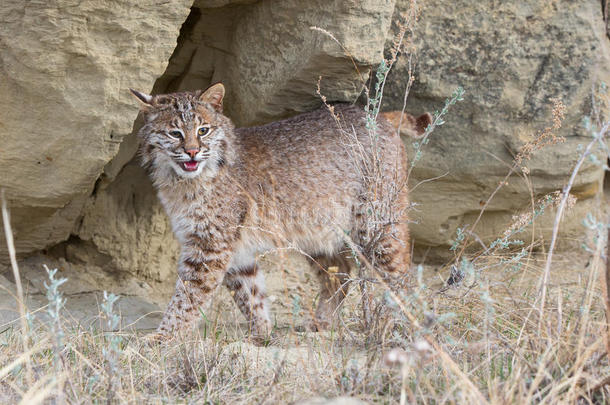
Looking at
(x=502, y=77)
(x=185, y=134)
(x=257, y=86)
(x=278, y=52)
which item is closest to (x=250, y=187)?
(x=185, y=134)

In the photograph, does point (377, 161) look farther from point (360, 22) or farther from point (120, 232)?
point (120, 232)

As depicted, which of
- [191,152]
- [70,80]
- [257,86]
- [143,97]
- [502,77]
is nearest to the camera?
[70,80]

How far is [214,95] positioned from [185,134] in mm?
385

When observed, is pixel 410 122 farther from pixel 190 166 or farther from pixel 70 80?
pixel 70 80

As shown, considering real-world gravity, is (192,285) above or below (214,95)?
below

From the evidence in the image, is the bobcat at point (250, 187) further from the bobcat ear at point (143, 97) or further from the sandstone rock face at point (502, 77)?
the sandstone rock face at point (502, 77)

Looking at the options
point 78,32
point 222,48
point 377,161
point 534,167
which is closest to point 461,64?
point 534,167

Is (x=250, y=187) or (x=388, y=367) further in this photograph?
(x=250, y=187)

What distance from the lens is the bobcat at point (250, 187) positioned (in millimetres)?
4891

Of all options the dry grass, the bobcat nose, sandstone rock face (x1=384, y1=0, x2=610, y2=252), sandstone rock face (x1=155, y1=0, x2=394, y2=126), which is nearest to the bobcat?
the bobcat nose

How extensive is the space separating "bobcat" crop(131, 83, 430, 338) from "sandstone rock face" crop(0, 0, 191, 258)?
0.93ft

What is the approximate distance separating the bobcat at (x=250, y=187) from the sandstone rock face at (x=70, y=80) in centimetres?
28

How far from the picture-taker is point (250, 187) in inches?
204

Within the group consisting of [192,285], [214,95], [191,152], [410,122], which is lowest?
[192,285]
